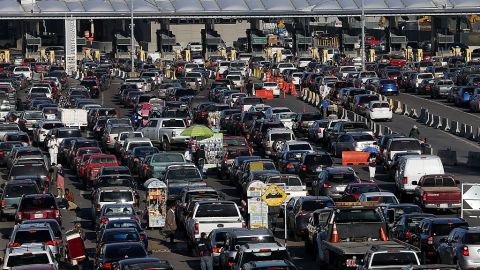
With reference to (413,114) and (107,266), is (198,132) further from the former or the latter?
(107,266)

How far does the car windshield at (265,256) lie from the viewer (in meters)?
29.6

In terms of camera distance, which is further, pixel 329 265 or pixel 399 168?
pixel 399 168

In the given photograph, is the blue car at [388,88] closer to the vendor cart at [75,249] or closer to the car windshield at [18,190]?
the car windshield at [18,190]

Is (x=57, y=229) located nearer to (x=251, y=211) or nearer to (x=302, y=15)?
(x=251, y=211)

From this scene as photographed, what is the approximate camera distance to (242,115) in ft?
222

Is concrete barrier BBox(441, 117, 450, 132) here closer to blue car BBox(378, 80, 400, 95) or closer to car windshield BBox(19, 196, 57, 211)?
blue car BBox(378, 80, 400, 95)

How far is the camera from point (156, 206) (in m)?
42.6

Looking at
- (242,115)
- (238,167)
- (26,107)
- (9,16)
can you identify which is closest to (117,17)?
(9,16)

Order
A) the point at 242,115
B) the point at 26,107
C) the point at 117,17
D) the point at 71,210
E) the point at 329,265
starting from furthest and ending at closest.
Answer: the point at 117,17 < the point at 26,107 < the point at 242,115 < the point at 71,210 < the point at 329,265

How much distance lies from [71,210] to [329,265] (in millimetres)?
16945

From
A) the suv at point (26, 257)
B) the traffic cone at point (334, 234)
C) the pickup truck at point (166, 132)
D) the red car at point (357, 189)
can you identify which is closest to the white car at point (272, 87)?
the pickup truck at point (166, 132)

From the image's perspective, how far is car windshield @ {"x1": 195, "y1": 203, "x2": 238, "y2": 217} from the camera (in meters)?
37.3

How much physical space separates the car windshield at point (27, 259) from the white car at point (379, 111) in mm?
41818

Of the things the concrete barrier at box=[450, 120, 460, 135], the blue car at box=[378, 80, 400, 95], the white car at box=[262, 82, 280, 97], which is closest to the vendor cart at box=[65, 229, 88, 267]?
the concrete barrier at box=[450, 120, 460, 135]
